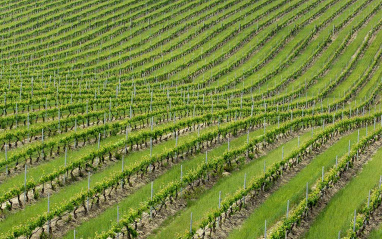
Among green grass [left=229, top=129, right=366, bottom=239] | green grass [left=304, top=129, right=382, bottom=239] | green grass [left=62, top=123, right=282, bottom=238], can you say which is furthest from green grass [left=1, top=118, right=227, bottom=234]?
green grass [left=304, top=129, right=382, bottom=239]

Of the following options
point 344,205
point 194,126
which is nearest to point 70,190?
point 344,205

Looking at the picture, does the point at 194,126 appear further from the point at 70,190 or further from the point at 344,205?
the point at 344,205

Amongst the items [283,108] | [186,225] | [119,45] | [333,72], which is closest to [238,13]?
[119,45]

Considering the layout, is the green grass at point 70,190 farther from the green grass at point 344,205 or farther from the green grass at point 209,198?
the green grass at point 344,205

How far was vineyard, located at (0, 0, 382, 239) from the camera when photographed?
2348 centimetres

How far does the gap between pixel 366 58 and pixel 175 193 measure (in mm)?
51274

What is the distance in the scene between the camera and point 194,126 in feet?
127

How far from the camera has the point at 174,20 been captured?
292ft

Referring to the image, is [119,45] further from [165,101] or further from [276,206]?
[276,206]

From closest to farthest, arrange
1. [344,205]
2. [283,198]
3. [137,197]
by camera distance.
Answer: [344,205], [137,197], [283,198]

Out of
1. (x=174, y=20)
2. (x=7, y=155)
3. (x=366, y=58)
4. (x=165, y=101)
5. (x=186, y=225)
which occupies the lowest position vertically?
(x=186, y=225)

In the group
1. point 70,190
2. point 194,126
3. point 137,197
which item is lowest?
point 137,197

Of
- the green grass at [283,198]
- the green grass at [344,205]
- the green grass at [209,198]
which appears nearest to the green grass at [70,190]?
the green grass at [209,198]

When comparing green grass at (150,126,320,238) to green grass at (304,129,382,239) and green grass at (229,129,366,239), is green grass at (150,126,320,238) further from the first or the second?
green grass at (304,129,382,239)
